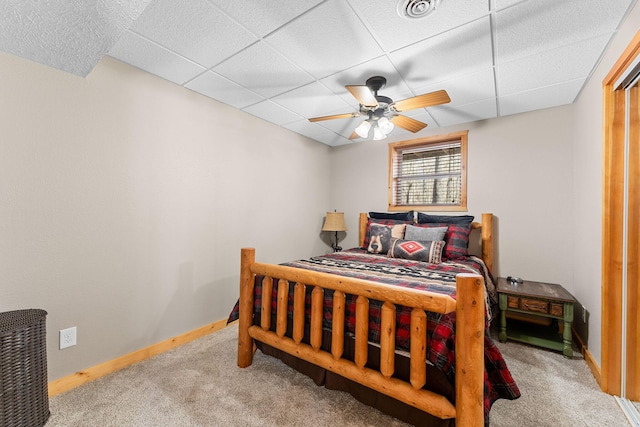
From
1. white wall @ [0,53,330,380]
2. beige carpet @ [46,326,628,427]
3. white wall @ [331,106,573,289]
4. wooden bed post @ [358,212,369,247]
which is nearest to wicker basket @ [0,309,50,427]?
beige carpet @ [46,326,628,427]

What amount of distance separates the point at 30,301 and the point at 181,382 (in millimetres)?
1040

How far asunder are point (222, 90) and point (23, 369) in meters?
2.28

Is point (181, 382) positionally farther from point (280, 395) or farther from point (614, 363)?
point (614, 363)

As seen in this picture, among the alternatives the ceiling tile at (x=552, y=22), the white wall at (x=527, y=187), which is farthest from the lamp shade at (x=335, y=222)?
the ceiling tile at (x=552, y=22)

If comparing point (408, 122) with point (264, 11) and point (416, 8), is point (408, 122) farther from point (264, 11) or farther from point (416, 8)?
point (264, 11)

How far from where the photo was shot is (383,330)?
1403 mm

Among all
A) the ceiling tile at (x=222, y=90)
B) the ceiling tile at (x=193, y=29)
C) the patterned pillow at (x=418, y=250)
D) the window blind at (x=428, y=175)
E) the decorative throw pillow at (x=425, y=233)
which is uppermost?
the ceiling tile at (x=193, y=29)

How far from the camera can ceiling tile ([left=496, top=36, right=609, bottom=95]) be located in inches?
71.7

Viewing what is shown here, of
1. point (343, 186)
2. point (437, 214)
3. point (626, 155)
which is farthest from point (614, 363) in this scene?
point (343, 186)

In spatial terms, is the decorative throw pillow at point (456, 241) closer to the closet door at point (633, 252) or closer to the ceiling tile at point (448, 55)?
the closet door at point (633, 252)

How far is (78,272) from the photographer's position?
183cm

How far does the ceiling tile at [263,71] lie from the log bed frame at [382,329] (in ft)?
4.66

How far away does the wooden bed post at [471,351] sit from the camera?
1169 mm

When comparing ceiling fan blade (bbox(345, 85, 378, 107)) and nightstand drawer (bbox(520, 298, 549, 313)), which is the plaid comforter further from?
ceiling fan blade (bbox(345, 85, 378, 107))
